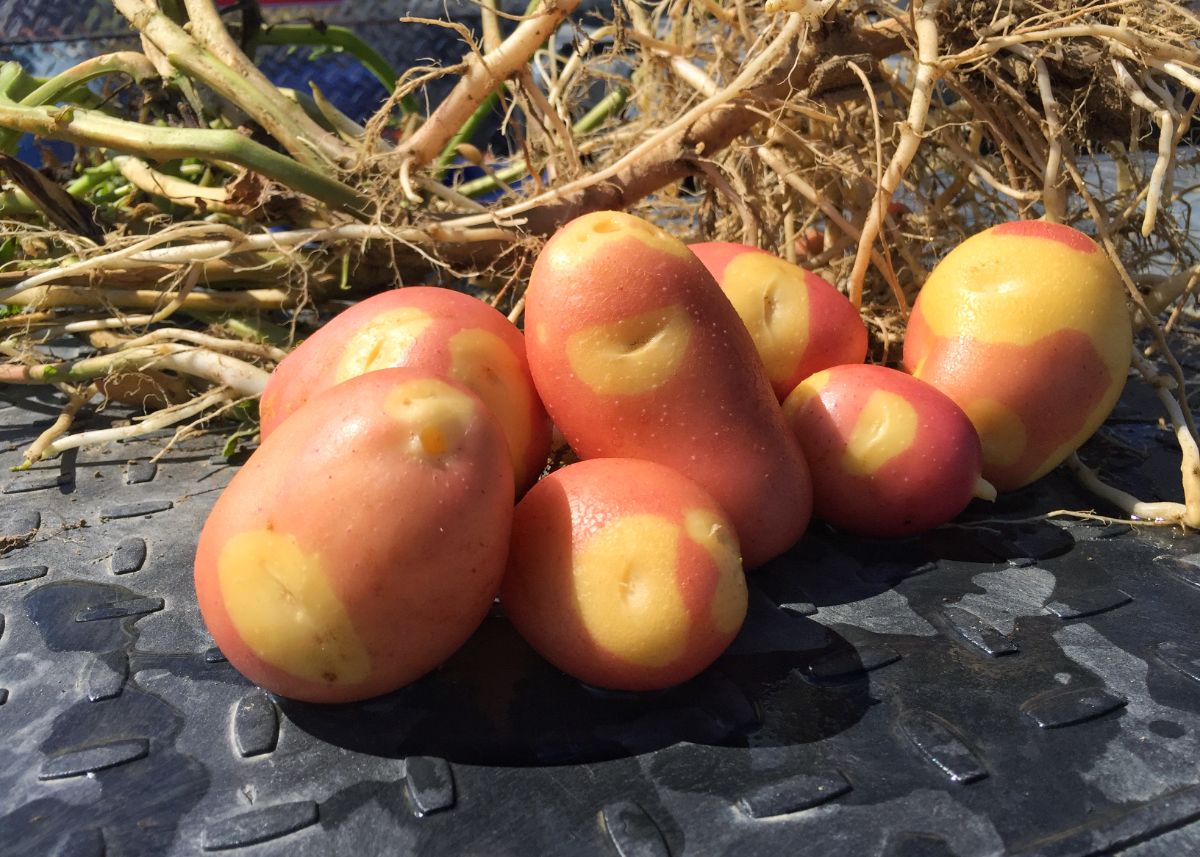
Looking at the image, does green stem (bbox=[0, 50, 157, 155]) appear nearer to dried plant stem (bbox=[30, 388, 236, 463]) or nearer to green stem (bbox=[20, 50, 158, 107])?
green stem (bbox=[20, 50, 158, 107])

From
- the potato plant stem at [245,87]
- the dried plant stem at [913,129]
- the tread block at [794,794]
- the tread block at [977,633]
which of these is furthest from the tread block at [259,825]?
the potato plant stem at [245,87]

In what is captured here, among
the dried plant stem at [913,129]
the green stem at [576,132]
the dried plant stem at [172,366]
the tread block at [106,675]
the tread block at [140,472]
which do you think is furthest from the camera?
the green stem at [576,132]

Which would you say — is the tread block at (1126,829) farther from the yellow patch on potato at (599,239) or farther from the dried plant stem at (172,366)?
the dried plant stem at (172,366)

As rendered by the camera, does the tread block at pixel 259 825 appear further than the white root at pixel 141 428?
No

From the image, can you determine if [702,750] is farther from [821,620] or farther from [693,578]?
[821,620]

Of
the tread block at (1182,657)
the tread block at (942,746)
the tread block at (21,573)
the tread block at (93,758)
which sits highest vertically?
the tread block at (1182,657)

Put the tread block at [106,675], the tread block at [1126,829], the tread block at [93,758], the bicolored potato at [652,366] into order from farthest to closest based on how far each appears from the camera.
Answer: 1. the bicolored potato at [652,366]
2. the tread block at [106,675]
3. the tread block at [93,758]
4. the tread block at [1126,829]
